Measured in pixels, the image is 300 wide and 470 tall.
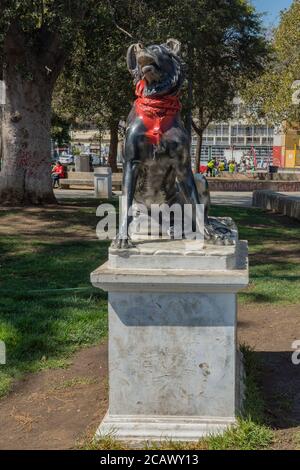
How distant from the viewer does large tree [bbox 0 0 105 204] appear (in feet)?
44.4

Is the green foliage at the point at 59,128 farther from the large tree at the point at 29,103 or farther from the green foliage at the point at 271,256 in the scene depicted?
the green foliage at the point at 271,256

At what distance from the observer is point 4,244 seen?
10.8 metres

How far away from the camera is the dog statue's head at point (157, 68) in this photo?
3.93m

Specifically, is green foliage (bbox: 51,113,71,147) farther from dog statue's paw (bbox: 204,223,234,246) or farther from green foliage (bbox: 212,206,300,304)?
dog statue's paw (bbox: 204,223,234,246)

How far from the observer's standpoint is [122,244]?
371 centimetres

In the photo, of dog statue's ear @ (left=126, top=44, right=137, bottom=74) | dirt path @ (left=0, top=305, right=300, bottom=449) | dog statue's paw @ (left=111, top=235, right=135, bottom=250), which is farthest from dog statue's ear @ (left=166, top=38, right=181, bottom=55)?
dirt path @ (left=0, top=305, right=300, bottom=449)

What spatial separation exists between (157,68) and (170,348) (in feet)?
5.78

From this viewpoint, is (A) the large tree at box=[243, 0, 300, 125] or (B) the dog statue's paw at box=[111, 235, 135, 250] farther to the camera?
(A) the large tree at box=[243, 0, 300, 125]

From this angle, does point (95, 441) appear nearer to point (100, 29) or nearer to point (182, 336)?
point (182, 336)

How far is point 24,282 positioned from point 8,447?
4.36 meters

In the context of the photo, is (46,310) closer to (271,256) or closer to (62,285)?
(62,285)

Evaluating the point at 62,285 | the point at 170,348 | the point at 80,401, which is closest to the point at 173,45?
the point at 170,348

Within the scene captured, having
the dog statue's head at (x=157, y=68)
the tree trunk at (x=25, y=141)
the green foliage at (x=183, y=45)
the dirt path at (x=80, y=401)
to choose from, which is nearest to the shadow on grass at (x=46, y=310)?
the dirt path at (x=80, y=401)
